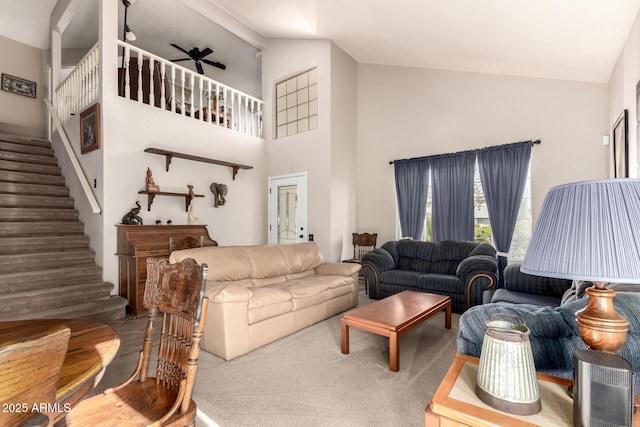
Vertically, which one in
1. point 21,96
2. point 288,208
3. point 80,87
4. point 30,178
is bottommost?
point 288,208

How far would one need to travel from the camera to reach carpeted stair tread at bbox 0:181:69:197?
4418 mm

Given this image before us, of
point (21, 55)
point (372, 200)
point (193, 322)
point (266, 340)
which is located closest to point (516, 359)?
point (193, 322)

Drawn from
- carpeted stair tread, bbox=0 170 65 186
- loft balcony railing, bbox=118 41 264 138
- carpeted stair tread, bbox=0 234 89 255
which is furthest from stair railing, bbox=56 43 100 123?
carpeted stair tread, bbox=0 234 89 255

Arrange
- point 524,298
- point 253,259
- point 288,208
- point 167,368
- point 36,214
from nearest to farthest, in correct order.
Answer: point 167,368, point 524,298, point 253,259, point 36,214, point 288,208

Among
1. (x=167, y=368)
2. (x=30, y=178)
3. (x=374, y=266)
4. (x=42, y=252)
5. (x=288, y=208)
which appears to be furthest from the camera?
(x=288, y=208)

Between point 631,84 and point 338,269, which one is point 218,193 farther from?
point 631,84

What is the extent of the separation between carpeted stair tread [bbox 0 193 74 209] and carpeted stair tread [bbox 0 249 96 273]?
101 centimetres

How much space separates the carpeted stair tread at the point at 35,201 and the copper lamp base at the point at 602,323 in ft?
19.8

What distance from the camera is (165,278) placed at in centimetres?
138

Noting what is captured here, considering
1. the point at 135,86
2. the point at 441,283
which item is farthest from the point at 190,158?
the point at 441,283

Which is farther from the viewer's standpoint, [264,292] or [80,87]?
[80,87]

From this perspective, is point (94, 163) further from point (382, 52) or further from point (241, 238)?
point (382, 52)

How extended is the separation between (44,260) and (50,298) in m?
0.65

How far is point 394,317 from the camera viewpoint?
2.75 m
